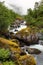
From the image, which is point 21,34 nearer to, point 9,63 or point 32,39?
point 32,39

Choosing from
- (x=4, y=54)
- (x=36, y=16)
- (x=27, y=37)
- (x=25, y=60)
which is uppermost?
(x=4, y=54)

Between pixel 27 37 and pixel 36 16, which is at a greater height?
pixel 27 37

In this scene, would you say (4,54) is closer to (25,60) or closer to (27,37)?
(25,60)

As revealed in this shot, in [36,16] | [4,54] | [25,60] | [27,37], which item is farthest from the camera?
[36,16]

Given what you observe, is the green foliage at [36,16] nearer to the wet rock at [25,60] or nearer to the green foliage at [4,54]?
the wet rock at [25,60]

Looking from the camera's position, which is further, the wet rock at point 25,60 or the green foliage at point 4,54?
the wet rock at point 25,60

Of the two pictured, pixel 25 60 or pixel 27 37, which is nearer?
pixel 25 60

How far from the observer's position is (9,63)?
856 inches

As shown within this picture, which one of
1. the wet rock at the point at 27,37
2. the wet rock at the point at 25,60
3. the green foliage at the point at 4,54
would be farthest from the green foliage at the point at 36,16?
the green foliage at the point at 4,54

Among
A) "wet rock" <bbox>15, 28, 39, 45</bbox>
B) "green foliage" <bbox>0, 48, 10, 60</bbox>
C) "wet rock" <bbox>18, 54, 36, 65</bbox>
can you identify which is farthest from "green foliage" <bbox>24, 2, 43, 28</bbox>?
"green foliage" <bbox>0, 48, 10, 60</bbox>

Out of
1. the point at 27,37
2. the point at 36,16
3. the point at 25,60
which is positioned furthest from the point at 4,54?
the point at 36,16

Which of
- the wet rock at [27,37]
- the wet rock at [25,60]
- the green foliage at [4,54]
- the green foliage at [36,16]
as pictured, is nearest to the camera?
the green foliage at [4,54]

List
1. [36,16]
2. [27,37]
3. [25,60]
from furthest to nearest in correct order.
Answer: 1. [36,16]
2. [27,37]
3. [25,60]

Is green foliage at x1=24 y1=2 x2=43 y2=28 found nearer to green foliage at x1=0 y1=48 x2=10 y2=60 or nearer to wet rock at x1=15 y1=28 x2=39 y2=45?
wet rock at x1=15 y1=28 x2=39 y2=45
